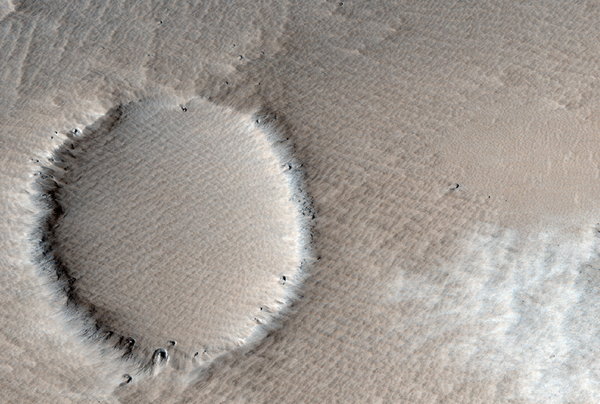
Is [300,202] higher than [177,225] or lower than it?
lower

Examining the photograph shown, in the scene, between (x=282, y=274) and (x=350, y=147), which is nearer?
(x=282, y=274)

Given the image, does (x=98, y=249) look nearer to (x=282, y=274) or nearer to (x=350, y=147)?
(x=282, y=274)

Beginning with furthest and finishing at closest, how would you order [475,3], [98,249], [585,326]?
[475,3] → [98,249] → [585,326]

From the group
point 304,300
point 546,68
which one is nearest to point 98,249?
point 304,300

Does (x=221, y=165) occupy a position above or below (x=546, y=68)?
above

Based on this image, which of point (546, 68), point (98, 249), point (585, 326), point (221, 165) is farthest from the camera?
point (546, 68)
